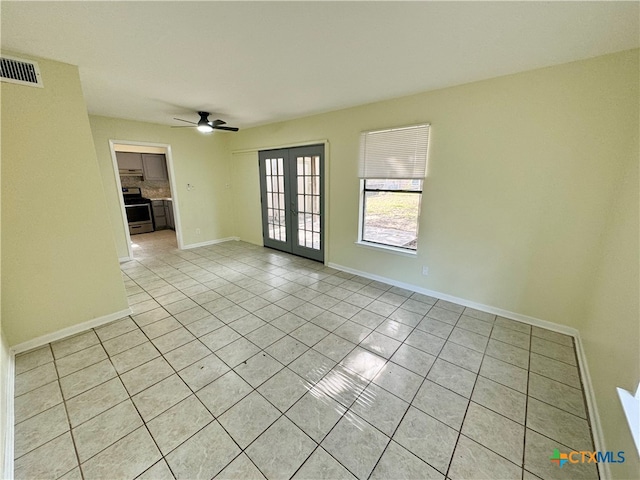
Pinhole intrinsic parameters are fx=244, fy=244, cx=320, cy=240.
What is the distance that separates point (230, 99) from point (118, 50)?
128 cm

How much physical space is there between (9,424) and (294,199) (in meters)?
3.95

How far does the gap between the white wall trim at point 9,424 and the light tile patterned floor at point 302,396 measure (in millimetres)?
36

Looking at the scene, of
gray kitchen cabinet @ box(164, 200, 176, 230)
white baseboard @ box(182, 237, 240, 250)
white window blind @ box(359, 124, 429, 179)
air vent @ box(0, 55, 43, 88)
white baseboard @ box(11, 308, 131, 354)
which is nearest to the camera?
air vent @ box(0, 55, 43, 88)

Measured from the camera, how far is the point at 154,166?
691 cm

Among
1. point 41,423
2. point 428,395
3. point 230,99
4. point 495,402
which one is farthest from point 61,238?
point 495,402

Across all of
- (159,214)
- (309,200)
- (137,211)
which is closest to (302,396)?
(309,200)

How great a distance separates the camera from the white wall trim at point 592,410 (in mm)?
1315

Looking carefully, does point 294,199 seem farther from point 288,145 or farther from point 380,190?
point 380,190

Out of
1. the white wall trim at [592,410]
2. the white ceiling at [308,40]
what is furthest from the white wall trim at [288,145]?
the white wall trim at [592,410]

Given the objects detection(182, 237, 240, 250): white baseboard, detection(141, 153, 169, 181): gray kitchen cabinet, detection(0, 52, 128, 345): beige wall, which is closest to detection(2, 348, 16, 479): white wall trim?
detection(0, 52, 128, 345): beige wall

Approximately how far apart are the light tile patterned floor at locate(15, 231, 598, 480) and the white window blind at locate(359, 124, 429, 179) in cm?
171

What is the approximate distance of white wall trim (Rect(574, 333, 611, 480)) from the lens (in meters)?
1.32
